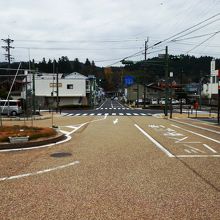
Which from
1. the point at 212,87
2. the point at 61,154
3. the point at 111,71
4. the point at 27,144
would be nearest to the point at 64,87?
the point at 212,87

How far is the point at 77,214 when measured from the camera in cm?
522

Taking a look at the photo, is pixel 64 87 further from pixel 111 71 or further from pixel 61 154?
pixel 111 71

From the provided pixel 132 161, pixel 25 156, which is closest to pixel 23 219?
pixel 132 161

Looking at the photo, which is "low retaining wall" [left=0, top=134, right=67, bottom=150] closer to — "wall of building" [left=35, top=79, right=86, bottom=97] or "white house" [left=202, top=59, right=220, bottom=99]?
"wall of building" [left=35, top=79, right=86, bottom=97]

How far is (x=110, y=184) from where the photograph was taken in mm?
6969

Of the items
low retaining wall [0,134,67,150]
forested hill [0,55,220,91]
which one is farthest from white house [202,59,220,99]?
low retaining wall [0,134,67,150]

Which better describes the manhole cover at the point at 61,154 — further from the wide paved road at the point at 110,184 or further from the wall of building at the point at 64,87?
the wall of building at the point at 64,87

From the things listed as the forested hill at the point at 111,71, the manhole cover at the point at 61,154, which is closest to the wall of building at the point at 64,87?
the forested hill at the point at 111,71

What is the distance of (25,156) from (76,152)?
159cm

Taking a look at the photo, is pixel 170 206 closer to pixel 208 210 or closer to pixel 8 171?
pixel 208 210

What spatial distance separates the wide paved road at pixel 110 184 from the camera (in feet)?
17.6

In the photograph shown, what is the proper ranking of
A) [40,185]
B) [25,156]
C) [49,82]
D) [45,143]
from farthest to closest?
[49,82], [45,143], [25,156], [40,185]

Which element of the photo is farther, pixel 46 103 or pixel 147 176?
pixel 46 103

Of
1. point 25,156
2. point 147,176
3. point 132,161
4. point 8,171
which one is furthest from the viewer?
point 25,156
